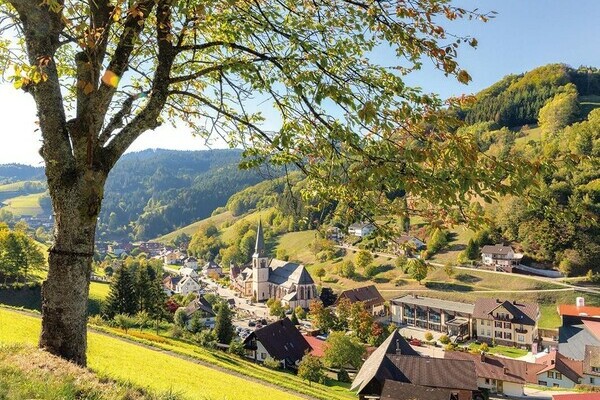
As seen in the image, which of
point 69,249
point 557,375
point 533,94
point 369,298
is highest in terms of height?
point 533,94

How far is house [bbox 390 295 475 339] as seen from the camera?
179 feet

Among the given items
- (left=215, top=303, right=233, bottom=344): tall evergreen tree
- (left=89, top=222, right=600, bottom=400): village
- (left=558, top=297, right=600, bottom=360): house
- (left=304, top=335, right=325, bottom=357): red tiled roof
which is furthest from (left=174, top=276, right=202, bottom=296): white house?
(left=558, top=297, right=600, bottom=360): house

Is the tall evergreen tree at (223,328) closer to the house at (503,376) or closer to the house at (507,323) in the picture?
the house at (503,376)

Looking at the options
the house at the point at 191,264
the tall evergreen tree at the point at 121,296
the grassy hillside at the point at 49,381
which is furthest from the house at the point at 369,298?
the house at the point at 191,264

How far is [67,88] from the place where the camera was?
668 centimetres

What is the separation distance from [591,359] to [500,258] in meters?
31.8

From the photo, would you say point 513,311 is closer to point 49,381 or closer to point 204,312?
point 204,312

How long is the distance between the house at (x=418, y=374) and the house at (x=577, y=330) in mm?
24119

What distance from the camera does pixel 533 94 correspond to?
146m

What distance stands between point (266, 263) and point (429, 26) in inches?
3159

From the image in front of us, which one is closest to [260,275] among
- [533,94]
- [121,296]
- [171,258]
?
[121,296]

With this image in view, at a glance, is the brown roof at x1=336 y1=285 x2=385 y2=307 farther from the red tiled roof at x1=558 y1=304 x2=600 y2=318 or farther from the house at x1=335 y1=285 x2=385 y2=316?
the red tiled roof at x1=558 y1=304 x2=600 y2=318

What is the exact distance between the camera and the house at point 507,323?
50.1 m

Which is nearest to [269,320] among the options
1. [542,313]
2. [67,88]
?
[542,313]
